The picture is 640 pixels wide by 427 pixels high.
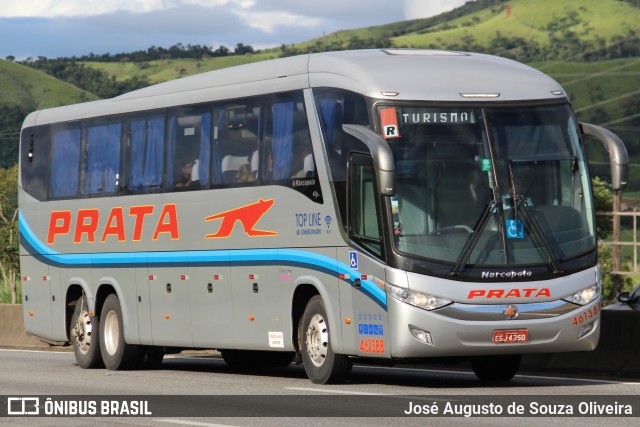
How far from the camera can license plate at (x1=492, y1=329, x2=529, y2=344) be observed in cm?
1592

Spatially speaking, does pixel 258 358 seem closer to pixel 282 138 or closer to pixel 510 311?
pixel 282 138

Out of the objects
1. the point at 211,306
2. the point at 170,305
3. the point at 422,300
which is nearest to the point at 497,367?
the point at 422,300

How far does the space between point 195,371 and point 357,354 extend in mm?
5311

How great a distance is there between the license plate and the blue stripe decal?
1241 millimetres

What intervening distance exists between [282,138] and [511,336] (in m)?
3.89

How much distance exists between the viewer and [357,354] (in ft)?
54.1

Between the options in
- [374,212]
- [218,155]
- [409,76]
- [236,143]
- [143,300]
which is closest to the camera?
[374,212]

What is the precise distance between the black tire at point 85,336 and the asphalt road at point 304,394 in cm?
33

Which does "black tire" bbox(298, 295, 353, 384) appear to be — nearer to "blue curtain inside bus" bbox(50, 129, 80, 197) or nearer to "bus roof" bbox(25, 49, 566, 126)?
"bus roof" bbox(25, 49, 566, 126)

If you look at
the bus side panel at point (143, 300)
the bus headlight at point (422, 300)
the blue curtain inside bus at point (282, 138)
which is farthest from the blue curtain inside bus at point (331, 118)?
the bus side panel at point (143, 300)

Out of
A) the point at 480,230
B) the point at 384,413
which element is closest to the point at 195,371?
the point at 480,230

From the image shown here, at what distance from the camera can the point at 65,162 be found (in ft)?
77.4

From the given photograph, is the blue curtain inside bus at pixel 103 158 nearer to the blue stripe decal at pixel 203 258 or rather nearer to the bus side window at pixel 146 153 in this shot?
the bus side window at pixel 146 153

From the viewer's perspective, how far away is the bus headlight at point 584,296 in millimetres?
16344
